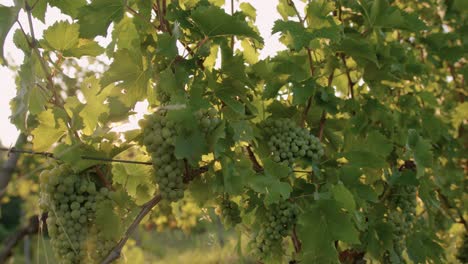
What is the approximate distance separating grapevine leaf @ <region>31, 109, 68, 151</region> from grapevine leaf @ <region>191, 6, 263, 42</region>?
16.8 inches

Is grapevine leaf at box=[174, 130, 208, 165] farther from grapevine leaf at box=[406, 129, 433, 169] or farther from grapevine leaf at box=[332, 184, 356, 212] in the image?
grapevine leaf at box=[406, 129, 433, 169]

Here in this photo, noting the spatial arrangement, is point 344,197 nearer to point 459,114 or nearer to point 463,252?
point 463,252

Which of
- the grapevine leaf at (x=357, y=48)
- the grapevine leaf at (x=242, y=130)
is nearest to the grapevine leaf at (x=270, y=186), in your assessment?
the grapevine leaf at (x=242, y=130)

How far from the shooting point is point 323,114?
179 centimetres

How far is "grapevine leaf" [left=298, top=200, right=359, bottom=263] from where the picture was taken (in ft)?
4.41

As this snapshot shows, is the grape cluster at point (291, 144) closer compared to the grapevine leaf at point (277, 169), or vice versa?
the grapevine leaf at point (277, 169)

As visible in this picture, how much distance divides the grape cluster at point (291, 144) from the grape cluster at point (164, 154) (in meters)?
0.31

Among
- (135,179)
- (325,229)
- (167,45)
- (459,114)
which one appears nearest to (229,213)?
(135,179)

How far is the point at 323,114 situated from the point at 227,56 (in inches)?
18.5

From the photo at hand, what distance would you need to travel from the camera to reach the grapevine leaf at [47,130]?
1396 millimetres

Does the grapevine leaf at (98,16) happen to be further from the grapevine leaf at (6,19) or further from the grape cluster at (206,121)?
the grape cluster at (206,121)

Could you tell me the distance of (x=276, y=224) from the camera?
161cm

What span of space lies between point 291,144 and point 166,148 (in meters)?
0.38

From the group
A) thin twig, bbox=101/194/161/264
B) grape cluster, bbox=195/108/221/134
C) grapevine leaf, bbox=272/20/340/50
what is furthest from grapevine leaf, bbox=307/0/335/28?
thin twig, bbox=101/194/161/264
